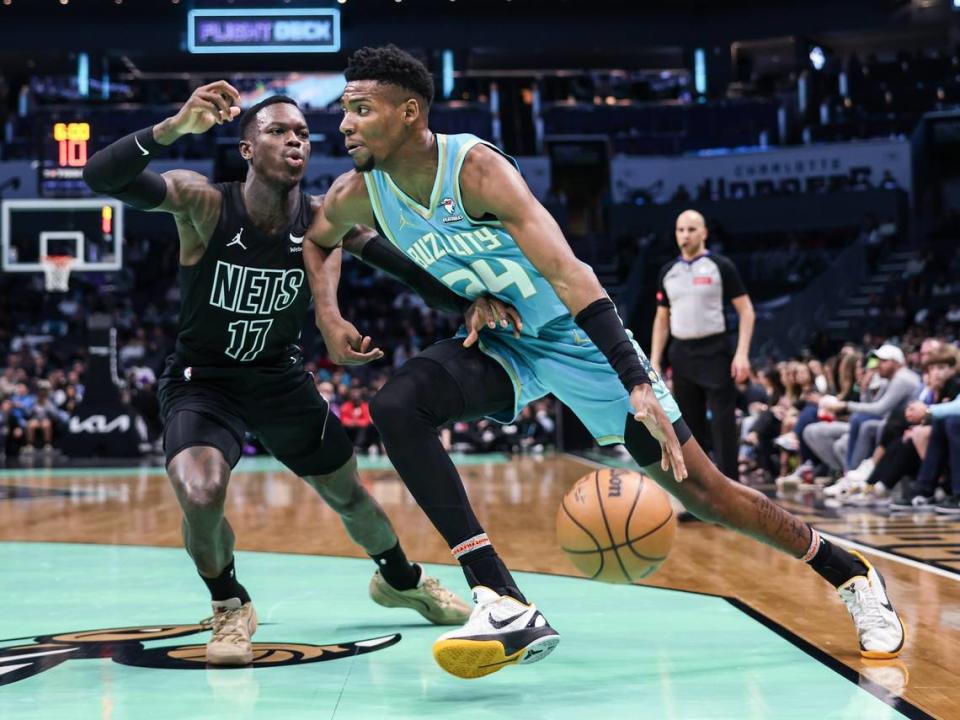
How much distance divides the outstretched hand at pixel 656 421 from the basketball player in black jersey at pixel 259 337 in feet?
3.36

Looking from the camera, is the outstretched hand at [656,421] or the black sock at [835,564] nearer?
the outstretched hand at [656,421]

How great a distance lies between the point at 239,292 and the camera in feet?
13.7

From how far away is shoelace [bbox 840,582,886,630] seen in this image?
3703mm

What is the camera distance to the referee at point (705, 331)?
26.5ft

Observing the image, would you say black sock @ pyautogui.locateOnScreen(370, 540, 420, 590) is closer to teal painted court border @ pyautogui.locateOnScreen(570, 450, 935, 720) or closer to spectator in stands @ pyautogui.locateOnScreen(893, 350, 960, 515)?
teal painted court border @ pyautogui.locateOnScreen(570, 450, 935, 720)

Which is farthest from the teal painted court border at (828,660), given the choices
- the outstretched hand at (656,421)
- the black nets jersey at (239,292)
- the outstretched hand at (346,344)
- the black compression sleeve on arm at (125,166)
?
the black compression sleeve on arm at (125,166)

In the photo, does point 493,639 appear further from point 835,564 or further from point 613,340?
point 835,564

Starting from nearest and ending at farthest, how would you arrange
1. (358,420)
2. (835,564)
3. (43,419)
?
(835,564) < (358,420) < (43,419)

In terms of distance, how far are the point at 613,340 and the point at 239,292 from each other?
154cm

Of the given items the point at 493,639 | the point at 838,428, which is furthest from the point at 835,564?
the point at 838,428

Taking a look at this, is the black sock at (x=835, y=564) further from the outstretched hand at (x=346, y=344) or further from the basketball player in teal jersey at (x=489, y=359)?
the outstretched hand at (x=346, y=344)

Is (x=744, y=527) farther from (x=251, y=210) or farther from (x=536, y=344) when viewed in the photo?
(x=251, y=210)

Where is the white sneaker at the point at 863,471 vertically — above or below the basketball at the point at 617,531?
below

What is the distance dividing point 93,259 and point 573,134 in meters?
19.0
